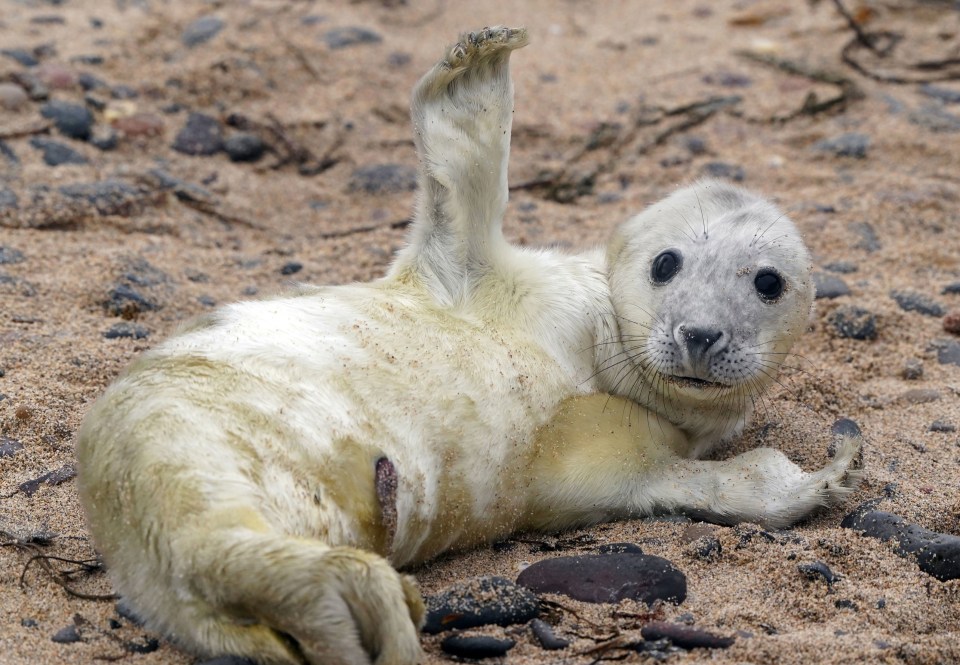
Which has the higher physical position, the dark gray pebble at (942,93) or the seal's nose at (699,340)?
the dark gray pebble at (942,93)

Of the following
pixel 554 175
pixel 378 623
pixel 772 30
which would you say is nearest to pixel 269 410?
pixel 378 623

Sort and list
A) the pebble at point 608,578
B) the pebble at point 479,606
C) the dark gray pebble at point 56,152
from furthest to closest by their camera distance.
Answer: the dark gray pebble at point 56,152
the pebble at point 608,578
the pebble at point 479,606

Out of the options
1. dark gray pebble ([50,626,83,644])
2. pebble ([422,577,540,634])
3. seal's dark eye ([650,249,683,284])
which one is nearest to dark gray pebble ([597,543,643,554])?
pebble ([422,577,540,634])

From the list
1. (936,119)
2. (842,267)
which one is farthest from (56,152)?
(936,119)

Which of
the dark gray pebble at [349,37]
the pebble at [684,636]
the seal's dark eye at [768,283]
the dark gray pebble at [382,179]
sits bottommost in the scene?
the pebble at [684,636]

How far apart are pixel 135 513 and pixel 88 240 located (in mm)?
2716

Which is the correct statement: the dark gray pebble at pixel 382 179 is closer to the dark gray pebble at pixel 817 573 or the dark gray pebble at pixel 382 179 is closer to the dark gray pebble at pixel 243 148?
the dark gray pebble at pixel 243 148

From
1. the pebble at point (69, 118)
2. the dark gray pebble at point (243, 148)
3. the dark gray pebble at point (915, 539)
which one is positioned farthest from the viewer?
the dark gray pebble at point (243, 148)

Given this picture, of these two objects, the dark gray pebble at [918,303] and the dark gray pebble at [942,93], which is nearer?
the dark gray pebble at [918,303]

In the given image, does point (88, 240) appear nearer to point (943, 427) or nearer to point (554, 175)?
point (554, 175)

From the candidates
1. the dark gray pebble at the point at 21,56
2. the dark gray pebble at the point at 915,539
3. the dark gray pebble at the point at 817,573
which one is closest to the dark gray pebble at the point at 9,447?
the dark gray pebble at the point at 817,573

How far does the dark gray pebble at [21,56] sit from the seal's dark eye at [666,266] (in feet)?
13.4

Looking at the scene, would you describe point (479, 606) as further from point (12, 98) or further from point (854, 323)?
point (12, 98)

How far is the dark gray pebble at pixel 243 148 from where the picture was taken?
6.24 metres
